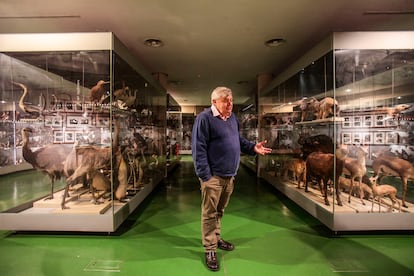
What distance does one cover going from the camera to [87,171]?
3.33 m

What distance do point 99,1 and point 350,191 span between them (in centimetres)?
416

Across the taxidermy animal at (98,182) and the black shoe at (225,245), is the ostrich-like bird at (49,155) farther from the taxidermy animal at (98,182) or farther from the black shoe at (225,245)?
the black shoe at (225,245)

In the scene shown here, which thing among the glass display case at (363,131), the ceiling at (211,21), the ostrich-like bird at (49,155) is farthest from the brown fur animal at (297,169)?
the ostrich-like bird at (49,155)

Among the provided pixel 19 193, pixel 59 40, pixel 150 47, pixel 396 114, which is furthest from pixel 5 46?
pixel 396 114

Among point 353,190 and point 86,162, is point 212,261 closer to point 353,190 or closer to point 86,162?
point 86,162

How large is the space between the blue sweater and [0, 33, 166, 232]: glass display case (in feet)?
4.59

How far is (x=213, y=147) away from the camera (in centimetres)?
241

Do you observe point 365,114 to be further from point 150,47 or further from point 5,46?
point 5,46

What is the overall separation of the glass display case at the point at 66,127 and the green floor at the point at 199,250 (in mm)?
248

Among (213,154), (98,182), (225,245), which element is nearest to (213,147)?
(213,154)

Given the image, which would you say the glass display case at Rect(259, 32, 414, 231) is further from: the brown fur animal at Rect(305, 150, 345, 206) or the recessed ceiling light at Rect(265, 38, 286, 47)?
the recessed ceiling light at Rect(265, 38, 286, 47)

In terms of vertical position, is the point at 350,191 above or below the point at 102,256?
above

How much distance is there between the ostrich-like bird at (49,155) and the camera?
3346 millimetres

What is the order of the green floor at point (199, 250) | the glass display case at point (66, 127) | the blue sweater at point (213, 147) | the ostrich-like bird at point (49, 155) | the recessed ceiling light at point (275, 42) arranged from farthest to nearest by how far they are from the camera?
the recessed ceiling light at point (275, 42)
the ostrich-like bird at point (49, 155)
the glass display case at point (66, 127)
the green floor at point (199, 250)
the blue sweater at point (213, 147)
